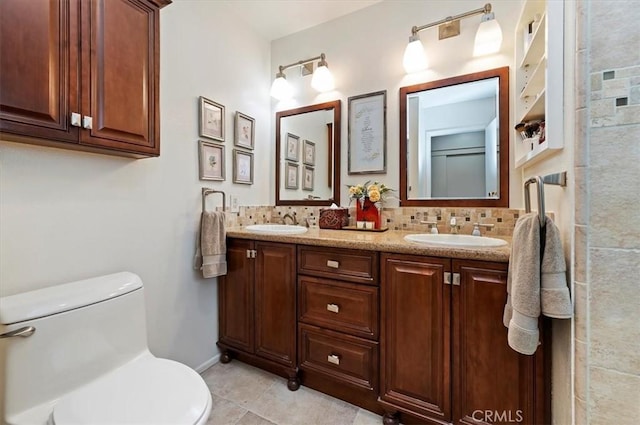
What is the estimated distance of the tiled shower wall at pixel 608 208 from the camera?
2.73ft

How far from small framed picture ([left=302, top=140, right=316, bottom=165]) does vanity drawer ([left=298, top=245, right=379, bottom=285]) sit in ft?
3.23

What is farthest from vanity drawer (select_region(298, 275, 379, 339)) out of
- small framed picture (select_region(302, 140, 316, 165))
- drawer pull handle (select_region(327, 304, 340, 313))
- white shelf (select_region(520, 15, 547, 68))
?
white shelf (select_region(520, 15, 547, 68))

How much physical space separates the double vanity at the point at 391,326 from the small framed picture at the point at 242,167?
0.54 metres

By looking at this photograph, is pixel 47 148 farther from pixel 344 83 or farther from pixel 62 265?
pixel 344 83

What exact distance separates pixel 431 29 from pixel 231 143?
166cm

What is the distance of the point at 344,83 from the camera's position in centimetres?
225

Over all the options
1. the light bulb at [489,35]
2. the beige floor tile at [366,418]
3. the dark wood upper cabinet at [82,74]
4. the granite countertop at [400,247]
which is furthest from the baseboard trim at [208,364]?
the light bulb at [489,35]

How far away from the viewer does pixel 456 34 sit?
185cm

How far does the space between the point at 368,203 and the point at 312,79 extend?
120 centimetres

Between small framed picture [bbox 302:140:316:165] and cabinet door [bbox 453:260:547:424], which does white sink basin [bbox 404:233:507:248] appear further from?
small framed picture [bbox 302:140:316:165]

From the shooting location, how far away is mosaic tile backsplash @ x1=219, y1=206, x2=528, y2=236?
1702mm

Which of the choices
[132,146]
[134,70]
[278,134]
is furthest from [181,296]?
[278,134]

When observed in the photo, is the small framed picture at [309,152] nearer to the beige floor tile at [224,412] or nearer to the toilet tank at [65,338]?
the toilet tank at [65,338]

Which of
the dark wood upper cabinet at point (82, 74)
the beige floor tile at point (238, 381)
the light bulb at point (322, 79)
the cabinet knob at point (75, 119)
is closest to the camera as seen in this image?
the dark wood upper cabinet at point (82, 74)
